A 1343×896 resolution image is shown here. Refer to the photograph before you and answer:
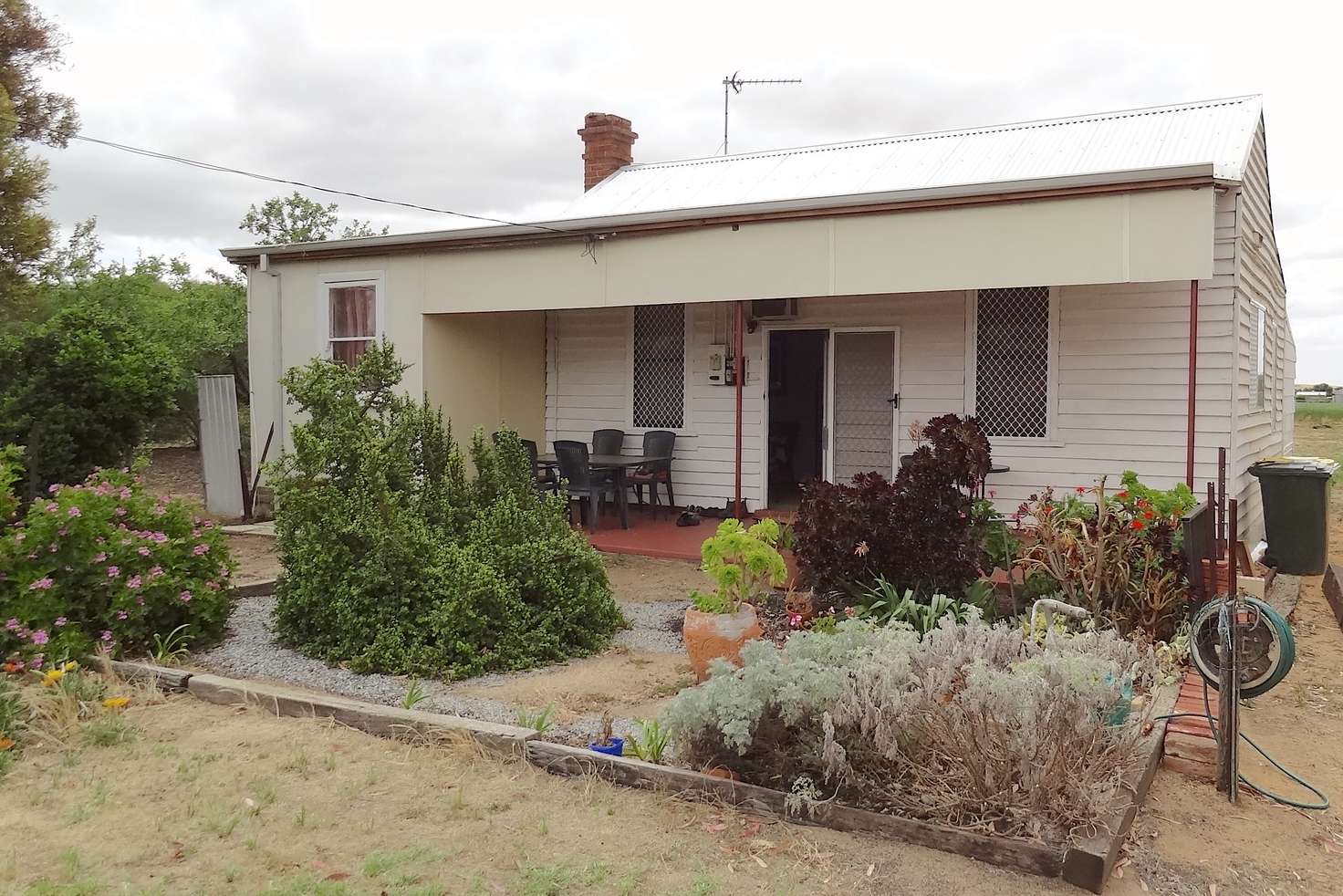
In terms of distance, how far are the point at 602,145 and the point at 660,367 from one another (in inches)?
198

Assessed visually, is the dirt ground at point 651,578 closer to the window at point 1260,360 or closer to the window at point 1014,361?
the window at point 1014,361

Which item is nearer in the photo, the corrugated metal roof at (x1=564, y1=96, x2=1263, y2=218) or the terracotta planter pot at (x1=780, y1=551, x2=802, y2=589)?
the terracotta planter pot at (x1=780, y1=551, x2=802, y2=589)

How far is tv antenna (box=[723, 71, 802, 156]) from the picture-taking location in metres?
16.4

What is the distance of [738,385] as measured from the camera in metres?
9.42

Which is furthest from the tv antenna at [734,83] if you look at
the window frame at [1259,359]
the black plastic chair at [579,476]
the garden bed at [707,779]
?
the garden bed at [707,779]

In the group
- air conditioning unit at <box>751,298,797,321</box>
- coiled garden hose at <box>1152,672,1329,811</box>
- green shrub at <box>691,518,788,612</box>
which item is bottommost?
coiled garden hose at <box>1152,672,1329,811</box>

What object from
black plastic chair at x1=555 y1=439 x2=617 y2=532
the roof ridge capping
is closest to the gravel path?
black plastic chair at x1=555 y1=439 x2=617 y2=532

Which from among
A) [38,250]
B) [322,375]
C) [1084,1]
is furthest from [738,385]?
[38,250]

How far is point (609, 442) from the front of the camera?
37.5ft

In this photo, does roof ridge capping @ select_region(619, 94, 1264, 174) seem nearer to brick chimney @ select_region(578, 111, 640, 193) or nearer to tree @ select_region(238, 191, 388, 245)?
brick chimney @ select_region(578, 111, 640, 193)

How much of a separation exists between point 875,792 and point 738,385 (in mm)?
6081

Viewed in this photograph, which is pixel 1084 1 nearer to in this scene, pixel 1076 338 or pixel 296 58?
pixel 1076 338

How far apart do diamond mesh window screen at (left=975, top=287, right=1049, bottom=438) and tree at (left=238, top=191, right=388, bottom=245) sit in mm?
24055

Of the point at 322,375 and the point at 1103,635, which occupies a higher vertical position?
the point at 322,375
